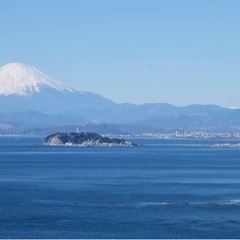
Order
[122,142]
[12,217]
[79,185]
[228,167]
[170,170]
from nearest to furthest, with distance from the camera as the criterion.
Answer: [12,217]
[79,185]
[170,170]
[228,167]
[122,142]

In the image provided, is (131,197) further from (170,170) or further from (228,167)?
(228,167)

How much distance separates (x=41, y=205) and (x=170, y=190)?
10.3 meters

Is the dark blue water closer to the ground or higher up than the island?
closer to the ground

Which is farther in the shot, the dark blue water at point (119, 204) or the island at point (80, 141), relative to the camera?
the island at point (80, 141)

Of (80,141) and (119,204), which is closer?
(119,204)

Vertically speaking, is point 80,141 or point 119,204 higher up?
point 80,141

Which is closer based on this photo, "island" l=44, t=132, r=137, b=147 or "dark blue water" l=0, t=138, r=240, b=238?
"dark blue water" l=0, t=138, r=240, b=238

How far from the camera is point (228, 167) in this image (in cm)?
7062

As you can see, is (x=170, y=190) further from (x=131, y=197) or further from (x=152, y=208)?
(x=152, y=208)

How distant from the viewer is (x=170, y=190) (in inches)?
1810

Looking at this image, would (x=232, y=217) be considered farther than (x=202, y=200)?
No

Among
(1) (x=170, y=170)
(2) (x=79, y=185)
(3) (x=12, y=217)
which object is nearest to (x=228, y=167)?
(1) (x=170, y=170)

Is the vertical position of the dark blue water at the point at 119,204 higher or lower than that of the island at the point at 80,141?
lower

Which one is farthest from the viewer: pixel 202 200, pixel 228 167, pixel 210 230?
pixel 228 167
